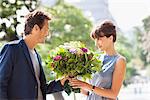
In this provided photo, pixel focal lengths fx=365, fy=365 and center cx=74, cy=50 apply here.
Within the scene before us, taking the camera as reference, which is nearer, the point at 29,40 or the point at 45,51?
the point at 29,40

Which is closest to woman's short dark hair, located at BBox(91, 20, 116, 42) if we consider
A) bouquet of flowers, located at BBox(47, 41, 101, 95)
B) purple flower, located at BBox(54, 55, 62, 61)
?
bouquet of flowers, located at BBox(47, 41, 101, 95)

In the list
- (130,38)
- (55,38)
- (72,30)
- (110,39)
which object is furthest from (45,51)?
(110,39)

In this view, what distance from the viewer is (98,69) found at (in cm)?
234

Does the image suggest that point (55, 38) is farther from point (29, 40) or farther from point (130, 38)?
point (29, 40)

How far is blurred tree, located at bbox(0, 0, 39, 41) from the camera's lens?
381 centimetres

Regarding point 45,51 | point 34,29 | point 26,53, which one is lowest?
point 45,51

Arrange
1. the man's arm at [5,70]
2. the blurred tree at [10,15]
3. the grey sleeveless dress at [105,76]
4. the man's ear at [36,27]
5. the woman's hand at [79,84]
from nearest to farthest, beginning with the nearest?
the man's arm at [5,70]
the man's ear at [36,27]
the woman's hand at [79,84]
the grey sleeveless dress at [105,76]
the blurred tree at [10,15]

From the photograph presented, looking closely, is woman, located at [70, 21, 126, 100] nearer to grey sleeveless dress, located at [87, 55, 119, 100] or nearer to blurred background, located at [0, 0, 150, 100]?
grey sleeveless dress, located at [87, 55, 119, 100]

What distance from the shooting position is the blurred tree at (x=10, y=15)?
3812 mm

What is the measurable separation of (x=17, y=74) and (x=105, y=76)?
0.63m

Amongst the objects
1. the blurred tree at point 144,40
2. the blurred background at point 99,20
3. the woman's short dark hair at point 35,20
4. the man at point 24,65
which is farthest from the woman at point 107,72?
the blurred tree at point 144,40

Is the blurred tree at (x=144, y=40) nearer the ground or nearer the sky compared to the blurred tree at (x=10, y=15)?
nearer the ground

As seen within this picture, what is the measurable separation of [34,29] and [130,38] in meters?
2.81

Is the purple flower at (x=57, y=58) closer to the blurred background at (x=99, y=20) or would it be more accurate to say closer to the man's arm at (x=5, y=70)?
the man's arm at (x=5, y=70)
